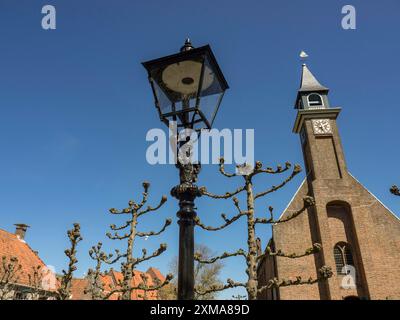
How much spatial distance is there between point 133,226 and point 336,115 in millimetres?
18791

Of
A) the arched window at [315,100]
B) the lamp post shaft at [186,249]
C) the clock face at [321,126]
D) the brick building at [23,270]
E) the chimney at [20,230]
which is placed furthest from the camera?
the chimney at [20,230]

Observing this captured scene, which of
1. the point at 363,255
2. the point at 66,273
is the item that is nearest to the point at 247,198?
the point at 66,273

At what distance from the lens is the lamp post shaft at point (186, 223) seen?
2701 millimetres

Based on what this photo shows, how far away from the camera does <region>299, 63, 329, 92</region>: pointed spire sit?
26823 mm

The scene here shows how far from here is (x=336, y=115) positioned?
24.5 m

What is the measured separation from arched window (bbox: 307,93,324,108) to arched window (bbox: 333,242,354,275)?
1199 centimetres

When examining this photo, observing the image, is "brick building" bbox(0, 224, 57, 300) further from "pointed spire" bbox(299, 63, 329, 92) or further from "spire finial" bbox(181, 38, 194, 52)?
"pointed spire" bbox(299, 63, 329, 92)

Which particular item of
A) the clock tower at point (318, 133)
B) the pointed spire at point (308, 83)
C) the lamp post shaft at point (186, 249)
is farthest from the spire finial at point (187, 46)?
the pointed spire at point (308, 83)

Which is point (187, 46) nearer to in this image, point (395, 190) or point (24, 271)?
point (395, 190)

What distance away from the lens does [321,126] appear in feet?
79.3

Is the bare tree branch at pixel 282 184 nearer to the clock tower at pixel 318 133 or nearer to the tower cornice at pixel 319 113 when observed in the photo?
the clock tower at pixel 318 133

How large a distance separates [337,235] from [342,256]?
1346 millimetres

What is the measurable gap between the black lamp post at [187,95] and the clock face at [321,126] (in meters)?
21.9
